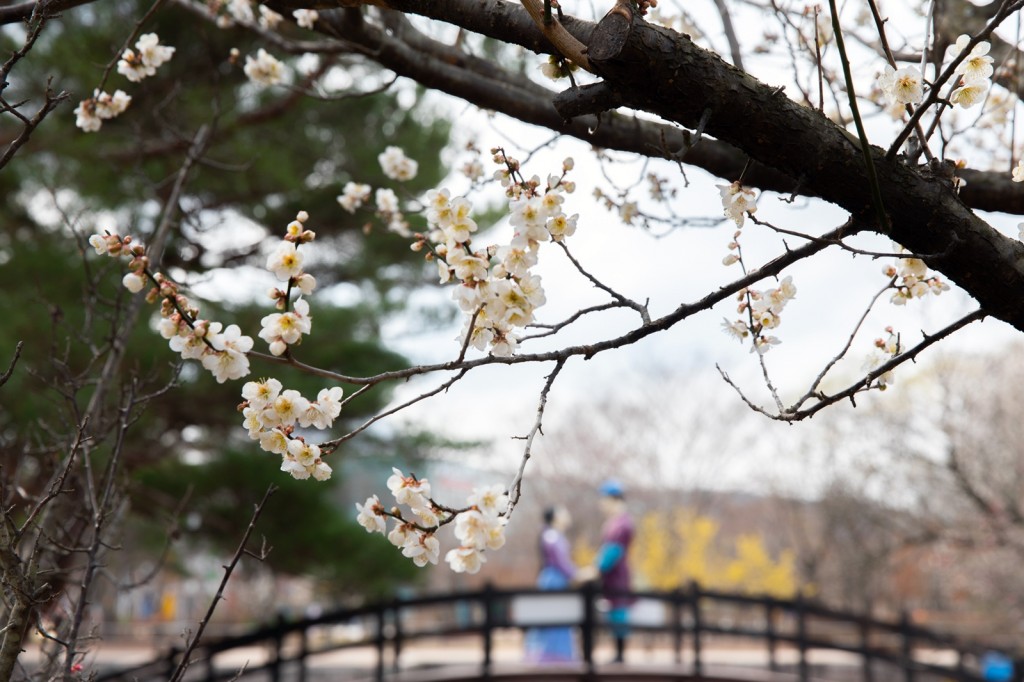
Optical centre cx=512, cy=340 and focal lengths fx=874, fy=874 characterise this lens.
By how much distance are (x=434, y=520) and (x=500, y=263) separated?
1.61ft

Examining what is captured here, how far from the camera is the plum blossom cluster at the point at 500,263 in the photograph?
4.98 ft

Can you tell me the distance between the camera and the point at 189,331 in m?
1.51

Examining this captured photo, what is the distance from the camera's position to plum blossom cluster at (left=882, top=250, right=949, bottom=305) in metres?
2.07

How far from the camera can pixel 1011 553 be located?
36.2 feet

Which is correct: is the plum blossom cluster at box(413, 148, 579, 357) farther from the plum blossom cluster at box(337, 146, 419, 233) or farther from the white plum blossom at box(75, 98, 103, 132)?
the white plum blossom at box(75, 98, 103, 132)

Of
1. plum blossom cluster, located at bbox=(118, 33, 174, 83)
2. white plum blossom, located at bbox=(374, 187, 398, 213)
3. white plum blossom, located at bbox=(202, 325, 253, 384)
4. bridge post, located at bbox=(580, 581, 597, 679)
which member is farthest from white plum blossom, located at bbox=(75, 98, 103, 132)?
bridge post, located at bbox=(580, 581, 597, 679)

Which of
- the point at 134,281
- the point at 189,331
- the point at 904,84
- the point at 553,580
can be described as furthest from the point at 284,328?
the point at 553,580

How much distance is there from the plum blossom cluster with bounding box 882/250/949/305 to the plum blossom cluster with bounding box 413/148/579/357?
36.6 inches

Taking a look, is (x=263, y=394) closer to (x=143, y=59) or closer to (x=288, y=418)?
(x=288, y=418)

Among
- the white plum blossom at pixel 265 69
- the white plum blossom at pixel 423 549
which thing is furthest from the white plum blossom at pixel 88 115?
the white plum blossom at pixel 423 549

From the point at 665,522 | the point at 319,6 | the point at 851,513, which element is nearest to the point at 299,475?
Answer: the point at 319,6

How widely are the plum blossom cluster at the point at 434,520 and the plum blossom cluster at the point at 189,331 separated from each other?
0.35m

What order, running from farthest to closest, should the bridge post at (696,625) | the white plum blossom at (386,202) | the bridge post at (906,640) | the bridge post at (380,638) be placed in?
the bridge post at (906,640)
the bridge post at (696,625)
the bridge post at (380,638)
the white plum blossom at (386,202)

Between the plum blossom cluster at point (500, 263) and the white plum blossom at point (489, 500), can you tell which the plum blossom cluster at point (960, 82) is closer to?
the plum blossom cluster at point (500, 263)
